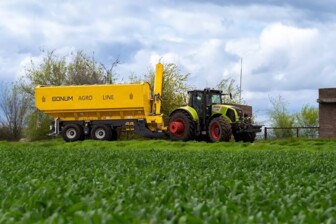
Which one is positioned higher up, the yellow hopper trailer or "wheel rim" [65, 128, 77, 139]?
the yellow hopper trailer

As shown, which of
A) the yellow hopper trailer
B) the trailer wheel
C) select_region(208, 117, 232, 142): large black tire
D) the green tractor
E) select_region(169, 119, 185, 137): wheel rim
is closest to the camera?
select_region(208, 117, 232, 142): large black tire

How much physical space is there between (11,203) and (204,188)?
2545 millimetres

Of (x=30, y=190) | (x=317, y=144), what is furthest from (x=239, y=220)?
(x=317, y=144)

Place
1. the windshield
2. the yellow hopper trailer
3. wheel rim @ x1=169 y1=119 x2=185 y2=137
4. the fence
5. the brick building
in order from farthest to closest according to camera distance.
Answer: the fence < the brick building < the yellow hopper trailer < the windshield < wheel rim @ x1=169 y1=119 x2=185 y2=137

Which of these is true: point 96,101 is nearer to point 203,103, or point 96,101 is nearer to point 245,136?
point 203,103

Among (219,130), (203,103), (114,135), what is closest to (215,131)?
(219,130)

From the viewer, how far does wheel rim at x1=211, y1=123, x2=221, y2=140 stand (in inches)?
1382

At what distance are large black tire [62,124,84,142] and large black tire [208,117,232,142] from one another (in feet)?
27.0

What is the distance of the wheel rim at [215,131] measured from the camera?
115ft

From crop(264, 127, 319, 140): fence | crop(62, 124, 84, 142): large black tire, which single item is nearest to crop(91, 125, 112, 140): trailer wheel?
crop(62, 124, 84, 142): large black tire

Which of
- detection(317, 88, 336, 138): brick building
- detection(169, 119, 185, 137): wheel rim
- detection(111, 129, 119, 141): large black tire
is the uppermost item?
detection(317, 88, 336, 138): brick building

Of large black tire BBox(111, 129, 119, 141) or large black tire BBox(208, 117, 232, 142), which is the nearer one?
large black tire BBox(208, 117, 232, 142)

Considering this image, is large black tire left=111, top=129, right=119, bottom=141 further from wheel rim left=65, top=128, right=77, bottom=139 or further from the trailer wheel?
wheel rim left=65, top=128, right=77, bottom=139

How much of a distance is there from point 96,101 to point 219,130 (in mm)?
7977
